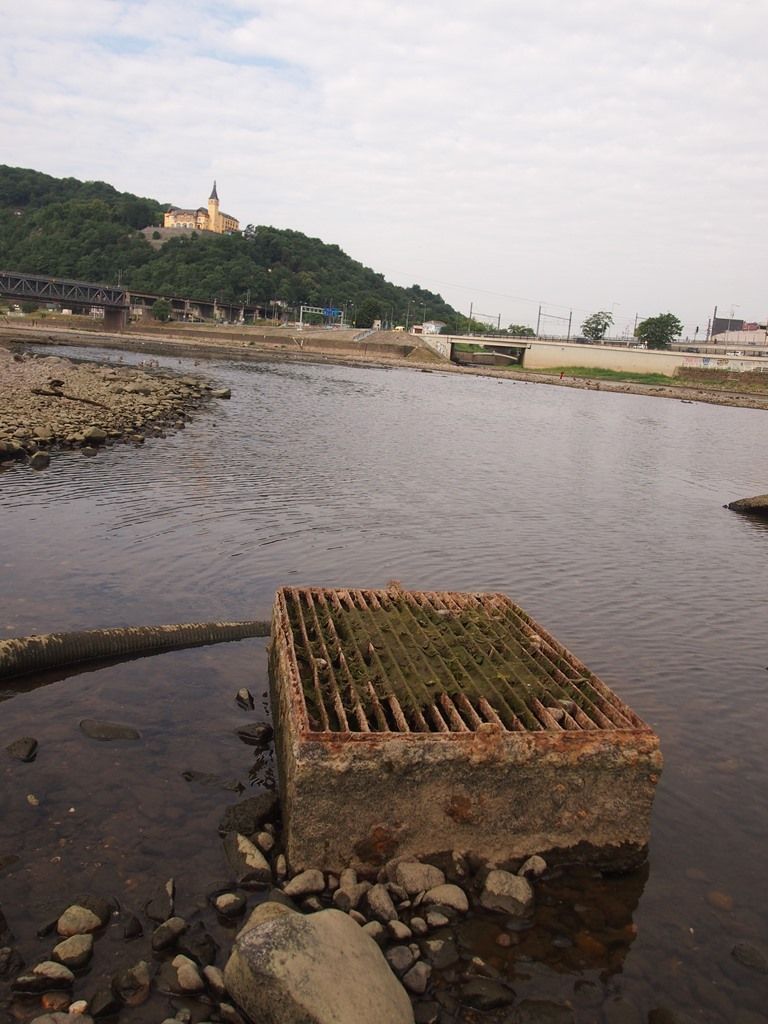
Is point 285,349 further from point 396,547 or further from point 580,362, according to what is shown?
point 396,547

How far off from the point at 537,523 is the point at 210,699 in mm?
11329

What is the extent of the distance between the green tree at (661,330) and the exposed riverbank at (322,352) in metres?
32.5

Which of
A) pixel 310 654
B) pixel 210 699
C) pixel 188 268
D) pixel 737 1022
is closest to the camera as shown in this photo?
pixel 737 1022

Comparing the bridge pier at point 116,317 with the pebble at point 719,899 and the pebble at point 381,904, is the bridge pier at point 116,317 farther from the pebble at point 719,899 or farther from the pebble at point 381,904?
the pebble at point 719,899

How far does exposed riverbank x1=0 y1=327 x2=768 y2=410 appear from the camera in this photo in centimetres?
9744

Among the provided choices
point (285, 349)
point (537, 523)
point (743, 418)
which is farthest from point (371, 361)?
point (537, 523)

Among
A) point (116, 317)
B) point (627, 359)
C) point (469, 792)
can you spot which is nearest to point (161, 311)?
point (116, 317)

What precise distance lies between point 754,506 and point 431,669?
17983mm

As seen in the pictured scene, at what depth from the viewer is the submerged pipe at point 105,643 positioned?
7.75 m

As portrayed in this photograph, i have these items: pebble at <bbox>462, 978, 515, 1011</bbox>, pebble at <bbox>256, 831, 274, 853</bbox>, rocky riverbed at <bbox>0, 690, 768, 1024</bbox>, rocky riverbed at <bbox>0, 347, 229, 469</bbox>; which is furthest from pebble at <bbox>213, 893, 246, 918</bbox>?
rocky riverbed at <bbox>0, 347, 229, 469</bbox>

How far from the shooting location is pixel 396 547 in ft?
46.2

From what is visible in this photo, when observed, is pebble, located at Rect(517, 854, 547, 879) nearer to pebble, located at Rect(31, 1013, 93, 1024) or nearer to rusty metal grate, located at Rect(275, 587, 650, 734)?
rusty metal grate, located at Rect(275, 587, 650, 734)

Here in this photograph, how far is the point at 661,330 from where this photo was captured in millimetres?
143500

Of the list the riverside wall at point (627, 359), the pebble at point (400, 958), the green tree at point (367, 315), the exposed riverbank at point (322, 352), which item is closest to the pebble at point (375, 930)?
the pebble at point (400, 958)
